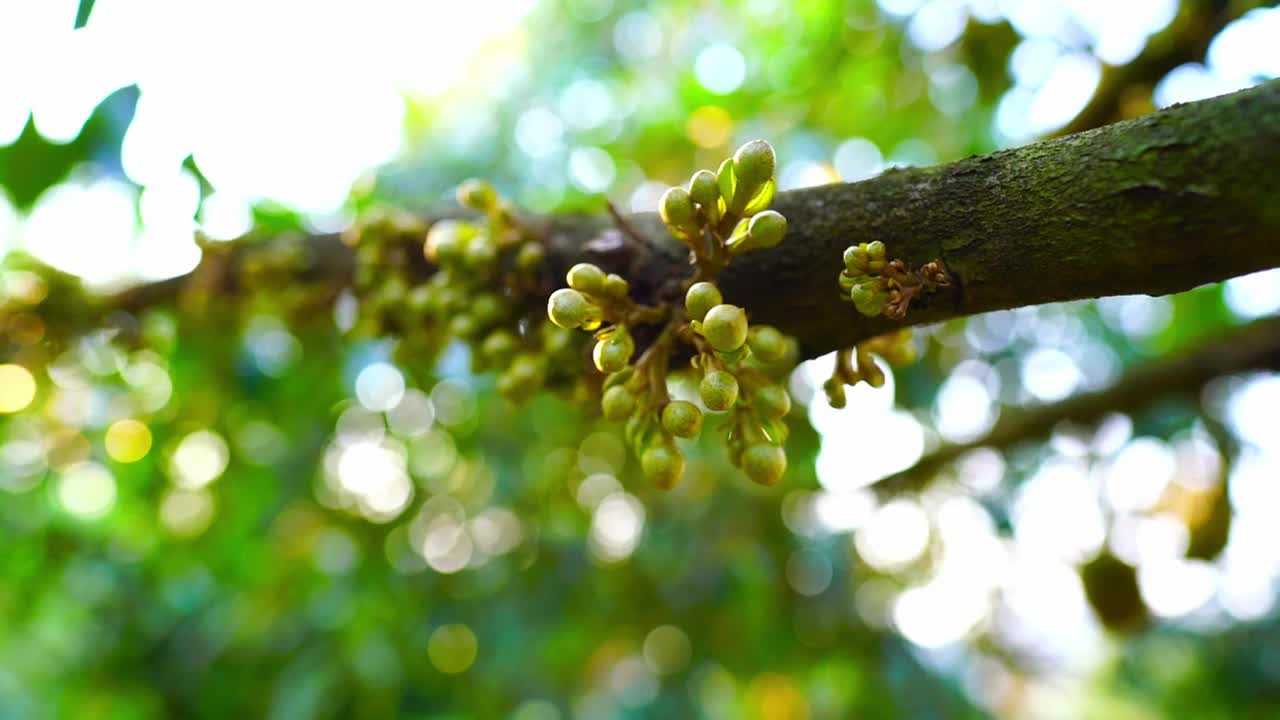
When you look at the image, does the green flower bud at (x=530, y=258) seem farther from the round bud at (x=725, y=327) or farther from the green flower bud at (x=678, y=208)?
the round bud at (x=725, y=327)

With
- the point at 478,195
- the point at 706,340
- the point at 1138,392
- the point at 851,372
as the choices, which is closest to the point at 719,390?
Answer: the point at 706,340

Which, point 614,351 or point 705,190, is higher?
point 705,190

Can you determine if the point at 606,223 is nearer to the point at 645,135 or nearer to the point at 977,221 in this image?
the point at 977,221

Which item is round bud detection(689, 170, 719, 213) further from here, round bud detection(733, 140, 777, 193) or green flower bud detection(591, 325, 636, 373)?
green flower bud detection(591, 325, 636, 373)

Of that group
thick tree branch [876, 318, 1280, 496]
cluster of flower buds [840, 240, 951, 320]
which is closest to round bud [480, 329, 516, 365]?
cluster of flower buds [840, 240, 951, 320]

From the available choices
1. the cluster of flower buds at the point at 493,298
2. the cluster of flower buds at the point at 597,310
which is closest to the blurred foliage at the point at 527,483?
the cluster of flower buds at the point at 493,298

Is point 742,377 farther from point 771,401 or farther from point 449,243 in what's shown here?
point 449,243

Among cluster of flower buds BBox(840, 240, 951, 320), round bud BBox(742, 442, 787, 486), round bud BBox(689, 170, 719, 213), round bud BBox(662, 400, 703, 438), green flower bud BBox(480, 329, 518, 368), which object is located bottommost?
green flower bud BBox(480, 329, 518, 368)
